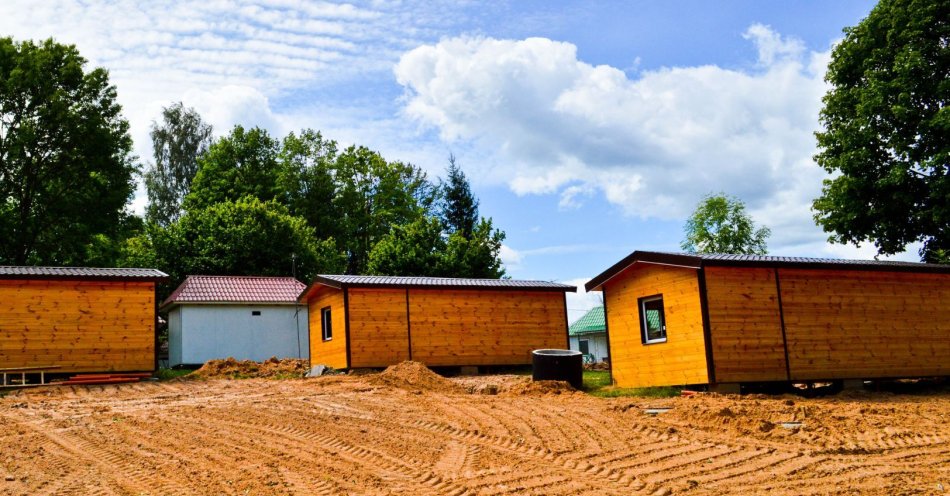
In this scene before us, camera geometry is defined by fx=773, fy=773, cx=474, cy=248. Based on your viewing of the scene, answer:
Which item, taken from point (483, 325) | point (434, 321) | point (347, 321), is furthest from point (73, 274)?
point (483, 325)

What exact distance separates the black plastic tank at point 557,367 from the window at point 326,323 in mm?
8029

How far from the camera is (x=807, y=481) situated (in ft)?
23.7

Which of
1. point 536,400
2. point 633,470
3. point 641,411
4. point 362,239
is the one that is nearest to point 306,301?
point 536,400

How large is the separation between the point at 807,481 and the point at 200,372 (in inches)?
713

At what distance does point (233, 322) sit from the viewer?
28.6 meters

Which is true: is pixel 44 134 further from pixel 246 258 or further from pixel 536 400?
pixel 536 400

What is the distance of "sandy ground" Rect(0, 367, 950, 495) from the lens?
23.9ft

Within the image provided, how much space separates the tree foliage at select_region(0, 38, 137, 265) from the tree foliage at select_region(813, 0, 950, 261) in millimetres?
27213

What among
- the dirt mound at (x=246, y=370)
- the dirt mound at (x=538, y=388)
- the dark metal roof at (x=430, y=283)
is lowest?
the dirt mound at (x=538, y=388)

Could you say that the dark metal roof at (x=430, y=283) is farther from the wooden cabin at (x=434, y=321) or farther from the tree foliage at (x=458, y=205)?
the tree foliage at (x=458, y=205)

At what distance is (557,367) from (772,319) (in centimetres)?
438

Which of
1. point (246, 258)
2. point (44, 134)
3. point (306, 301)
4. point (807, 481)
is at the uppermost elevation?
point (44, 134)

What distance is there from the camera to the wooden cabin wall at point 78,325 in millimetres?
18969

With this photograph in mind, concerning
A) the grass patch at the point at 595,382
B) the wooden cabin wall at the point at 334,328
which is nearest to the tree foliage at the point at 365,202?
the wooden cabin wall at the point at 334,328
